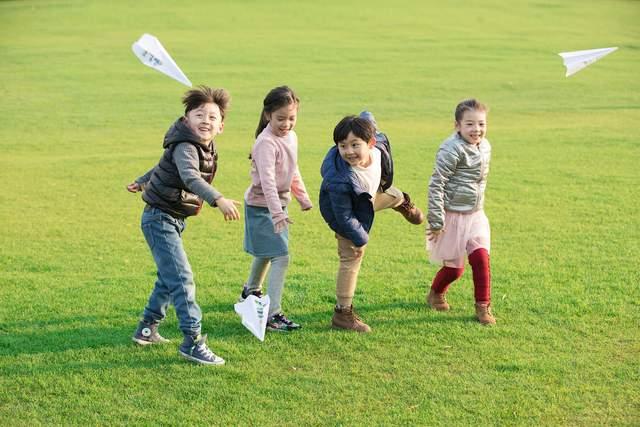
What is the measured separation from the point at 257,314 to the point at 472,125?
181cm

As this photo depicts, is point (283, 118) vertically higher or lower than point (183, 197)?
higher

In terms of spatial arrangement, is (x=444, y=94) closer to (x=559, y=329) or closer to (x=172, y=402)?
(x=559, y=329)

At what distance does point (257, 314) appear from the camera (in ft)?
17.8

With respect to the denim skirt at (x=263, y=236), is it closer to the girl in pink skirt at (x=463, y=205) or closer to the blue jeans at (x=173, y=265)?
the blue jeans at (x=173, y=265)

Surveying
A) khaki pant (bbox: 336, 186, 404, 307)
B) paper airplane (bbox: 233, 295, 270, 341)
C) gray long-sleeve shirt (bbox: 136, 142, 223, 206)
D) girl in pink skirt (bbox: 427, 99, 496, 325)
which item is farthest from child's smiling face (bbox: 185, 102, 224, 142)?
girl in pink skirt (bbox: 427, 99, 496, 325)

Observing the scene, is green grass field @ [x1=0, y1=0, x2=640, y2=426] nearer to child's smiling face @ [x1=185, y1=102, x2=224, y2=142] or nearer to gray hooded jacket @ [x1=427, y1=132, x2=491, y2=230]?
gray hooded jacket @ [x1=427, y1=132, x2=491, y2=230]

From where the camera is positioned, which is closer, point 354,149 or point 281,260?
point 354,149

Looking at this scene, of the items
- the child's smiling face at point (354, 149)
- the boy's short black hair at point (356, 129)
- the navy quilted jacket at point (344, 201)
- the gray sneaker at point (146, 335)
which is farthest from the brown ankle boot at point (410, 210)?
the gray sneaker at point (146, 335)

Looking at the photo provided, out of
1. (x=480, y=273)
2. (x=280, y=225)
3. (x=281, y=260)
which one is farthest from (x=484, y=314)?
(x=280, y=225)

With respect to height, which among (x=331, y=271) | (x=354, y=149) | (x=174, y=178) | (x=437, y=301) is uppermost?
(x=354, y=149)

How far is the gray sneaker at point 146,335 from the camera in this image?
218 inches

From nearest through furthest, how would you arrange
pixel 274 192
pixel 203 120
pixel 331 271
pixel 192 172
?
pixel 192 172 < pixel 203 120 < pixel 274 192 < pixel 331 271

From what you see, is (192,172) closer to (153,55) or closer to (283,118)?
(283,118)

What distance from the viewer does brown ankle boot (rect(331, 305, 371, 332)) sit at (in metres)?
→ 5.75
